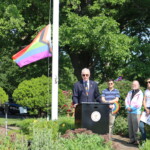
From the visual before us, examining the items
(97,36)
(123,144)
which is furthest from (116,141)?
(97,36)

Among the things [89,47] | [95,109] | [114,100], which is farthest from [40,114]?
[95,109]

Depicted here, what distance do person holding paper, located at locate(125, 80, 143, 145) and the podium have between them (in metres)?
1.47

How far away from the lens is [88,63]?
59.4 ft

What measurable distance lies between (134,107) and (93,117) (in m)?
1.80

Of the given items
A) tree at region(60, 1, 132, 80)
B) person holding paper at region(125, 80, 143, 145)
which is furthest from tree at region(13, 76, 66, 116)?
person holding paper at region(125, 80, 143, 145)

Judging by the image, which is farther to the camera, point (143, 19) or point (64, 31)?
point (143, 19)

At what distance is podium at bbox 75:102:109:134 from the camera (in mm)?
6828

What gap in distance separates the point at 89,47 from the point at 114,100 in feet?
19.9

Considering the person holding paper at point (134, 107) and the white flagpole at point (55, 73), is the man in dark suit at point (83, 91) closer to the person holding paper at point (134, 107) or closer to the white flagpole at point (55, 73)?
the person holding paper at point (134, 107)

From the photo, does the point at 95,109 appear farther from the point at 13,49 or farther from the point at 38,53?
the point at 13,49

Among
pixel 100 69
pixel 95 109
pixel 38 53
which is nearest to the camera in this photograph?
pixel 95 109

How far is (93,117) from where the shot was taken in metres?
6.91

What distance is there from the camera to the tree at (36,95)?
12.8 metres

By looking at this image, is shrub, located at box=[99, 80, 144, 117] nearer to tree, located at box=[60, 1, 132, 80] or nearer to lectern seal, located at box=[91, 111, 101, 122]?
tree, located at box=[60, 1, 132, 80]
